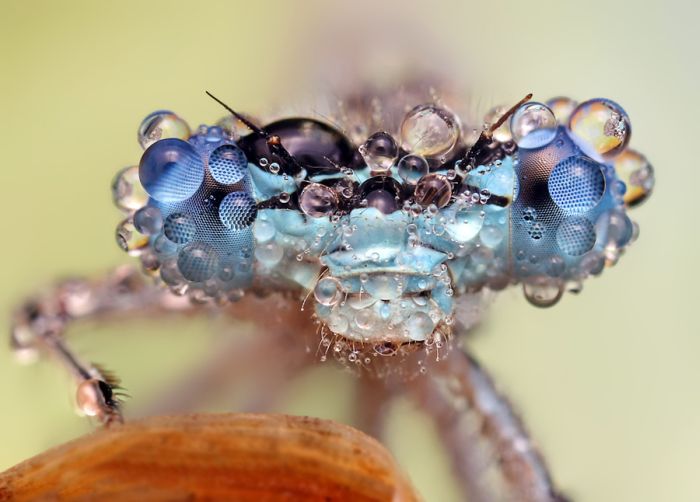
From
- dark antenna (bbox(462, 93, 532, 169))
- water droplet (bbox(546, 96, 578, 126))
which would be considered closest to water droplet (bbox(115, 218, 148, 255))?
dark antenna (bbox(462, 93, 532, 169))

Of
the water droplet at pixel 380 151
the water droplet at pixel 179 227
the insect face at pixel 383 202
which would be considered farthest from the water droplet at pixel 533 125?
the water droplet at pixel 179 227

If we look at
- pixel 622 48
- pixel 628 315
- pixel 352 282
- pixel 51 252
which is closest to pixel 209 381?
pixel 51 252

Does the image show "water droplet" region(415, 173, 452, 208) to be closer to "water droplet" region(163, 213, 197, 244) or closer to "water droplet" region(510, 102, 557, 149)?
"water droplet" region(510, 102, 557, 149)

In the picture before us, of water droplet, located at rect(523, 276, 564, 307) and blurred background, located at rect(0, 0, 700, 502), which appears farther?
blurred background, located at rect(0, 0, 700, 502)

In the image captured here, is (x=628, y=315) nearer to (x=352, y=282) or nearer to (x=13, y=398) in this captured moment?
(x=352, y=282)

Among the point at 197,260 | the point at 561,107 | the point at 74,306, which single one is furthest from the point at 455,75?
the point at 74,306
